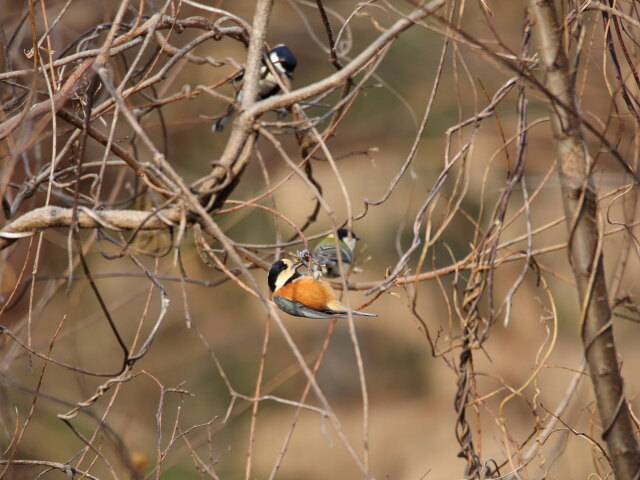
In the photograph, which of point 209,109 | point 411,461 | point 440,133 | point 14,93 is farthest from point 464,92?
point 14,93

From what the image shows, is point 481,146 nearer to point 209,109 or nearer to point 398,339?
point 398,339

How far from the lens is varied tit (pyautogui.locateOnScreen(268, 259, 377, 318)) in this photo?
6.12 feet

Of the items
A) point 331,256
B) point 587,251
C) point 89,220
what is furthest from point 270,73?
point 587,251

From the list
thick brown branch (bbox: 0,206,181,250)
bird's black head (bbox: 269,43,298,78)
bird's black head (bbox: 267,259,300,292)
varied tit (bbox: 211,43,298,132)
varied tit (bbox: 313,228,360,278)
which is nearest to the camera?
thick brown branch (bbox: 0,206,181,250)

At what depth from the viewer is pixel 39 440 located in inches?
196

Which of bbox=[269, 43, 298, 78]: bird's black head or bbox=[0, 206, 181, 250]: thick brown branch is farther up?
bbox=[269, 43, 298, 78]: bird's black head

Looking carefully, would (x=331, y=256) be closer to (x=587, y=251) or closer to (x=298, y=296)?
(x=298, y=296)

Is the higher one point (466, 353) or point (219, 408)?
point (466, 353)

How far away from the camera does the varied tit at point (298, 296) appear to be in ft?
6.12

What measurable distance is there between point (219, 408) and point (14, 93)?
4.89 metres

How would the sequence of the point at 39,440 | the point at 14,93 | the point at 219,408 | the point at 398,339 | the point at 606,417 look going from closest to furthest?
the point at 606,417 → the point at 14,93 → the point at 39,440 → the point at 219,408 → the point at 398,339

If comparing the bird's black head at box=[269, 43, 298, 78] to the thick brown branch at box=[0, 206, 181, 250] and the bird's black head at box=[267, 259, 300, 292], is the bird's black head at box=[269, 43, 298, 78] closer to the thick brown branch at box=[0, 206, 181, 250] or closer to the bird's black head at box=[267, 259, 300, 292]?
the bird's black head at box=[267, 259, 300, 292]

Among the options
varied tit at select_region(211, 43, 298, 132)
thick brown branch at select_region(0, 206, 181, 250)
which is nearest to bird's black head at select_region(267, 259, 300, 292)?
thick brown branch at select_region(0, 206, 181, 250)

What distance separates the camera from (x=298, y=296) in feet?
6.12
